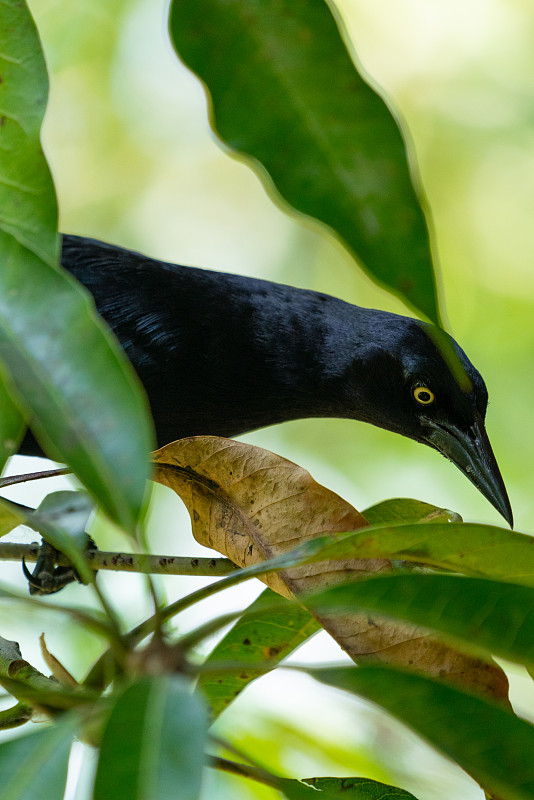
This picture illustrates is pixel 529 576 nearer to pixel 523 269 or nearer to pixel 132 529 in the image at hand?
pixel 132 529

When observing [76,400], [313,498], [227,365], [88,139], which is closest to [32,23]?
[76,400]

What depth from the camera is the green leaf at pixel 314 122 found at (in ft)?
2.86

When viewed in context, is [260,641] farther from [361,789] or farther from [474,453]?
[474,453]

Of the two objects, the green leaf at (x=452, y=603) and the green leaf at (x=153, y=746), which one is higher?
the green leaf at (x=452, y=603)

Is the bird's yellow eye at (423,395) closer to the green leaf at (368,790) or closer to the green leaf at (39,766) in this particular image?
the green leaf at (368,790)

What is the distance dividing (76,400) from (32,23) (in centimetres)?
47

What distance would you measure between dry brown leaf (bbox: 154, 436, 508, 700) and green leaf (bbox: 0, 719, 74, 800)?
17.6 inches

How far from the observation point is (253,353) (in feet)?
9.37

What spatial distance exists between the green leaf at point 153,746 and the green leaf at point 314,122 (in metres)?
0.43

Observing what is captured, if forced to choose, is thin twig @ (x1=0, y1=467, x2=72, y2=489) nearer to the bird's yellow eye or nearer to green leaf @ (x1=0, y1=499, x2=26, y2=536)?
green leaf @ (x1=0, y1=499, x2=26, y2=536)

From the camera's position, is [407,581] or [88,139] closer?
[407,581]

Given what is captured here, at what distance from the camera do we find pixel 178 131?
683 centimetres

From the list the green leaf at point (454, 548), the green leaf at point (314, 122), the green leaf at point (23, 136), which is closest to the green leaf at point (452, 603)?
the green leaf at point (454, 548)

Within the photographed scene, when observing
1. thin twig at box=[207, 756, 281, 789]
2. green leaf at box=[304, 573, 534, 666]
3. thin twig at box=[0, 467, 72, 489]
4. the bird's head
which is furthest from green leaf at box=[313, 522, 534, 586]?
the bird's head
